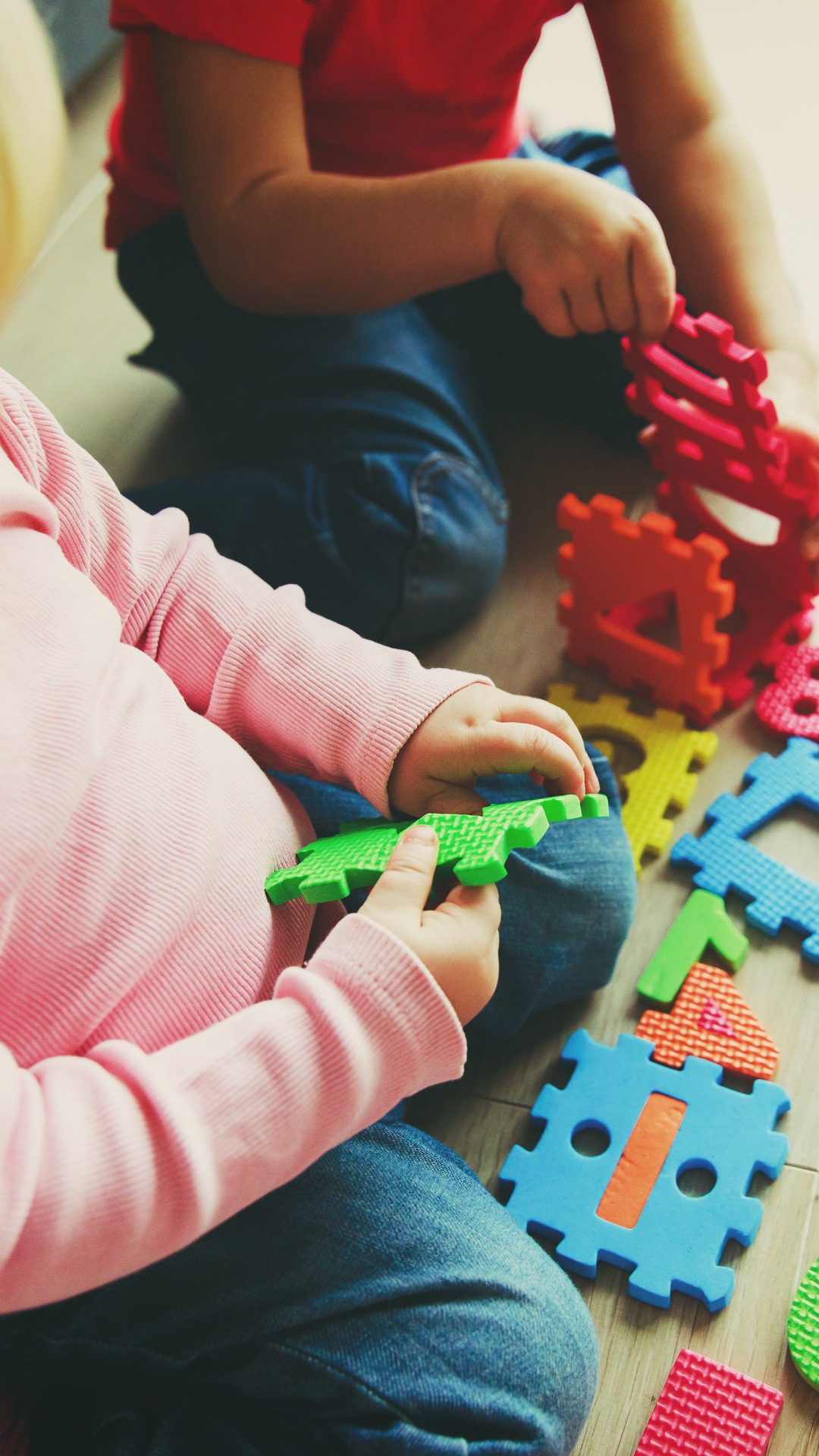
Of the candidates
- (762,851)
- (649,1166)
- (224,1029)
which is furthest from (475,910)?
(762,851)

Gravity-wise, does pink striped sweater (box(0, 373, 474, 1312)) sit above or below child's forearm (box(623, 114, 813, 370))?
below

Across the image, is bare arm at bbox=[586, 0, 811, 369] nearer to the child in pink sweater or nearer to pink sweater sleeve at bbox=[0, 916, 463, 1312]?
the child in pink sweater

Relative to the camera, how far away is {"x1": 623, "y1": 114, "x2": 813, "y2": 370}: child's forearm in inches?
41.3

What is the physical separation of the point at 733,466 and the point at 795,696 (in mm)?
187

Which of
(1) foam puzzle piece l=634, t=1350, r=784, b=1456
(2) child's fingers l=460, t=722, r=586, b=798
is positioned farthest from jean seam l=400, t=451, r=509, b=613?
(1) foam puzzle piece l=634, t=1350, r=784, b=1456

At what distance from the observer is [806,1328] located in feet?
2.31

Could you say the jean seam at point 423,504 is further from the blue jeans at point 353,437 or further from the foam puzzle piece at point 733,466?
the foam puzzle piece at point 733,466

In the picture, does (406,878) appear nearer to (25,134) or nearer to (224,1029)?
(224,1029)

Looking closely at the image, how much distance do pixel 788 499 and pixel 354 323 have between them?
1.35 ft

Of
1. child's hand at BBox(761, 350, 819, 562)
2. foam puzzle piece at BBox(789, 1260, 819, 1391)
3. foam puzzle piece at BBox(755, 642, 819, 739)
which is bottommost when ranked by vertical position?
foam puzzle piece at BBox(789, 1260, 819, 1391)

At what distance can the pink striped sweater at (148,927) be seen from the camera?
533mm

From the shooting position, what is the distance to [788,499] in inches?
36.9

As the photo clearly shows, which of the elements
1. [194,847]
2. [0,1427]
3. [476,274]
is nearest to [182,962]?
[194,847]

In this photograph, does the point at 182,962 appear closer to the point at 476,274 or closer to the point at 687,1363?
the point at 687,1363
